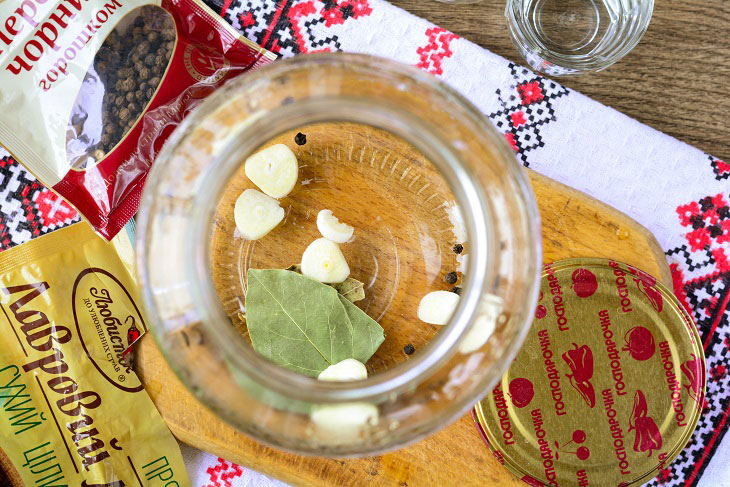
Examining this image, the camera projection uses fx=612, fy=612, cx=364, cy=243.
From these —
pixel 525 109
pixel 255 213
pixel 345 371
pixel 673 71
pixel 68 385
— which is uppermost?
pixel 673 71

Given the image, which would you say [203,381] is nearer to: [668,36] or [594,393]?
[594,393]

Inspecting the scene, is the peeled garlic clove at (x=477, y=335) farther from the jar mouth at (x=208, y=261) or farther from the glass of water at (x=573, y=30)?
the glass of water at (x=573, y=30)

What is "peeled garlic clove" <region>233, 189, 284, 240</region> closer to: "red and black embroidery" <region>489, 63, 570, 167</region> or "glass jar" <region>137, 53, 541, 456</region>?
"glass jar" <region>137, 53, 541, 456</region>

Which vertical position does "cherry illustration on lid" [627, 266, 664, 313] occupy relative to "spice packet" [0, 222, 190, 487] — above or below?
above

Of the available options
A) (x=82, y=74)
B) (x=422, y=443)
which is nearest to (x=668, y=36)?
(x=422, y=443)

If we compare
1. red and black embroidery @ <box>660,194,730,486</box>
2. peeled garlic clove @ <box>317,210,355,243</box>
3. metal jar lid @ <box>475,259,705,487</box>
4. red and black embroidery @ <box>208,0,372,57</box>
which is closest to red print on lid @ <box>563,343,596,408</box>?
metal jar lid @ <box>475,259,705,487</box>

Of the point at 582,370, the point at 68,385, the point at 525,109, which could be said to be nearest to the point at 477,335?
the point at 582,370

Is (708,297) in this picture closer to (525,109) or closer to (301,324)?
(525,109)
